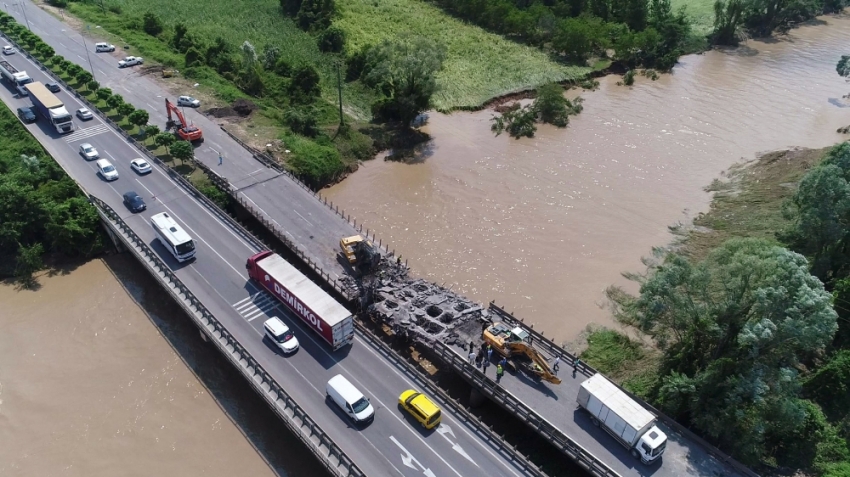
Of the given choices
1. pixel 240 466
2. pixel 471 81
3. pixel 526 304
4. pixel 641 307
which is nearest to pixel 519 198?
pixel 526 304

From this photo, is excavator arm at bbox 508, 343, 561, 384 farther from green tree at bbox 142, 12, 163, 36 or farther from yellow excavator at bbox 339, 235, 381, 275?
green tree at bbox 142, 12, 163, 36

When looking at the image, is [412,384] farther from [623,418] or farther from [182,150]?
[182,150]

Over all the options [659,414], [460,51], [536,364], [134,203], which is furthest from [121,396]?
[460,51]

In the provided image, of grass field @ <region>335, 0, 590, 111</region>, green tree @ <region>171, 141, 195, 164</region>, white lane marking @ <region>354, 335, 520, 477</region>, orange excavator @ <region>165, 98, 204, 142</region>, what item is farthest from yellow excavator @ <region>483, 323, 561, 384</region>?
grass field @ <region>335, 0, 590, 111</region>

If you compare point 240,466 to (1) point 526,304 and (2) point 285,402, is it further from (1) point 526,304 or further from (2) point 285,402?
(1) point 526,304

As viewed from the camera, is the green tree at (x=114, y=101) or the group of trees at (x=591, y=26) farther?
the group of trees at (x=591, y=26)

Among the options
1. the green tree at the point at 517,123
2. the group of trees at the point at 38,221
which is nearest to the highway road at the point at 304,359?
the group of trees at the point at 38,221

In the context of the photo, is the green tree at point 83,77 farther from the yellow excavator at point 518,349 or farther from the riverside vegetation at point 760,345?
the riverside vegetation at point 760,345
